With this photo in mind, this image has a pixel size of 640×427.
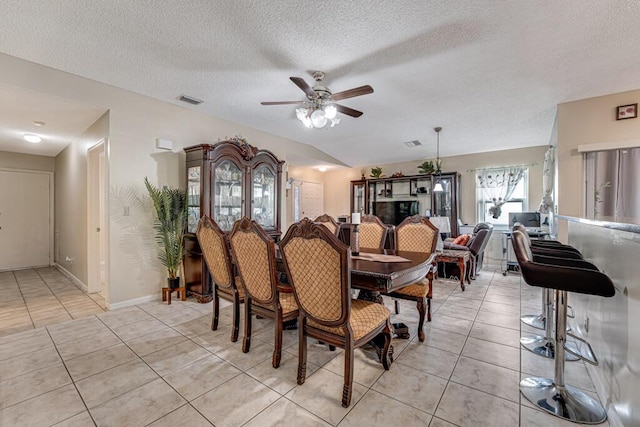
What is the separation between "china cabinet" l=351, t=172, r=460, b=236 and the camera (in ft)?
20.6

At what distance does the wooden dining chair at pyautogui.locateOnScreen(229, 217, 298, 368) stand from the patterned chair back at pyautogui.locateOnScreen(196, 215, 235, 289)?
0.60 ft

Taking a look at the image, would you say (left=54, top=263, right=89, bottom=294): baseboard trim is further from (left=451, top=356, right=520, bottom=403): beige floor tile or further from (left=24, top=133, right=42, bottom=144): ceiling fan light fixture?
(left=451, top=356, right=520, bottom=403): beige floor tile

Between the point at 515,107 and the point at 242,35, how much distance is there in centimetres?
373

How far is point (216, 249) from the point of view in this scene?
2.53 meters

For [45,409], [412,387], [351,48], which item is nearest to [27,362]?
[45,409]

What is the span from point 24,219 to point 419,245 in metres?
7.50

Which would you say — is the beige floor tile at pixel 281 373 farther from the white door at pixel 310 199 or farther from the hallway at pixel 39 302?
the white door at pixel 310 199

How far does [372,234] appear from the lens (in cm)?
350

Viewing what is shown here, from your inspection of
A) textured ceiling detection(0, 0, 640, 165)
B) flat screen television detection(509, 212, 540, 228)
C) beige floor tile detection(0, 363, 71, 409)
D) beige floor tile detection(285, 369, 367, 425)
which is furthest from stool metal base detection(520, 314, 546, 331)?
beige floor tile detection(0, 363, 71, 409)

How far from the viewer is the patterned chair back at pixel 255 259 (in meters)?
2.02

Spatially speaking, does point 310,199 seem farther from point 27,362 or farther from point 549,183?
point 27,362

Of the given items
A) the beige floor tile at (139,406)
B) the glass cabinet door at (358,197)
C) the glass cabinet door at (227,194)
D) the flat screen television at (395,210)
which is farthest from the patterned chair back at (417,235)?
the glass cabinet door at (358,197)

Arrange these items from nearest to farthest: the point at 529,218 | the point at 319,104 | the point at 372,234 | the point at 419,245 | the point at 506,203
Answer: the point at 319,104, the point at 419,245, the point at 372,234, the point at 529,218, the point at 506,203

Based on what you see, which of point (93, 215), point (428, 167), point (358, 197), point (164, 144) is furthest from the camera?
point (358, 197)
